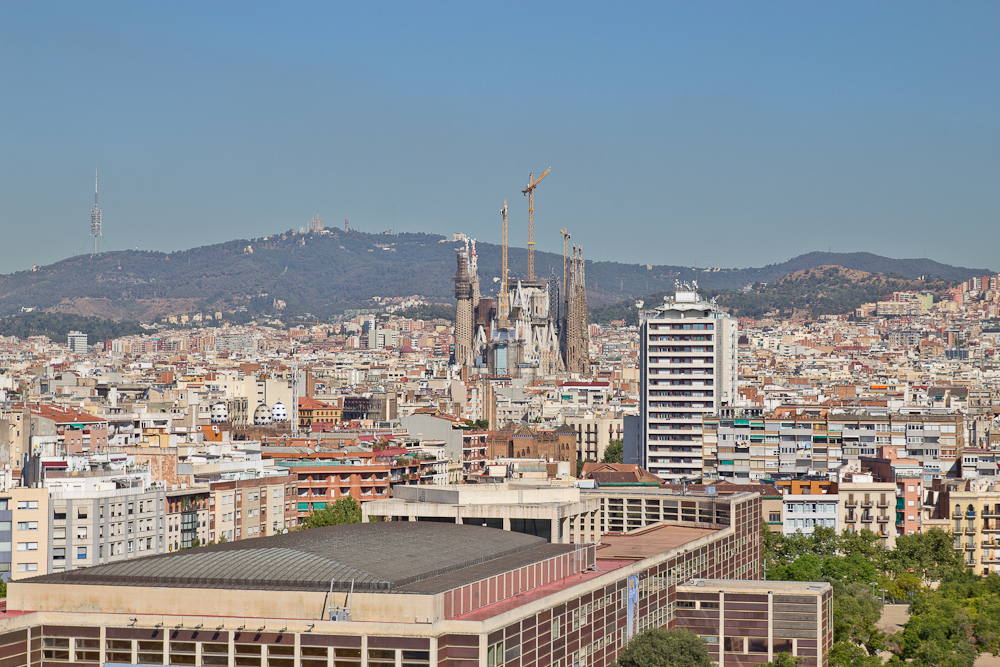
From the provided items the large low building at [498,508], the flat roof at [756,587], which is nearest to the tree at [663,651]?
the flat roof at [756,587]

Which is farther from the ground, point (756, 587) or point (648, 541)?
point (648, 541)

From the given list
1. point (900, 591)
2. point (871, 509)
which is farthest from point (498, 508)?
point (871, 509)

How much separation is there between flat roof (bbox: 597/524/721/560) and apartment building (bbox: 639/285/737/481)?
35.0m

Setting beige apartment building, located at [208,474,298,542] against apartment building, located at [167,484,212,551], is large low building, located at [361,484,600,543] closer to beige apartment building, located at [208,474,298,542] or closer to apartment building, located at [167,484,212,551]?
apartment building, located at [167,484,212,551]

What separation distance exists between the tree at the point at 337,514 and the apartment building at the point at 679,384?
27.3 meters

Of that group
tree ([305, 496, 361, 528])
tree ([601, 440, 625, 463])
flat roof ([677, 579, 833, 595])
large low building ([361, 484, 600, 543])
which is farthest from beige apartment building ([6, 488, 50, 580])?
tree ([601, 440, 625, 463])

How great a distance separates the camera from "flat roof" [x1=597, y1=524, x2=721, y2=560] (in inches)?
1793

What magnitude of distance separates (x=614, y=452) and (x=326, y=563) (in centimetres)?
8312

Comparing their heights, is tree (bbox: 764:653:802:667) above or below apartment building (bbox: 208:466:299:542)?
below

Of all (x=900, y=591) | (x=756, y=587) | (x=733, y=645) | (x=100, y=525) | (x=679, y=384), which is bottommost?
(x=900, y=591)

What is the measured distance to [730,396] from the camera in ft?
316

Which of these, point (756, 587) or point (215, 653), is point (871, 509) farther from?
point (215, 653)

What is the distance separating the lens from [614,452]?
11625 centimetres

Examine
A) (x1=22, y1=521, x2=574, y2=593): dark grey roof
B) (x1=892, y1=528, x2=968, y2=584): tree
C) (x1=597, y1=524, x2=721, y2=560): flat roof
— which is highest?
(x1=22, y1=521, x2=574, y2=593): dark grey roof
